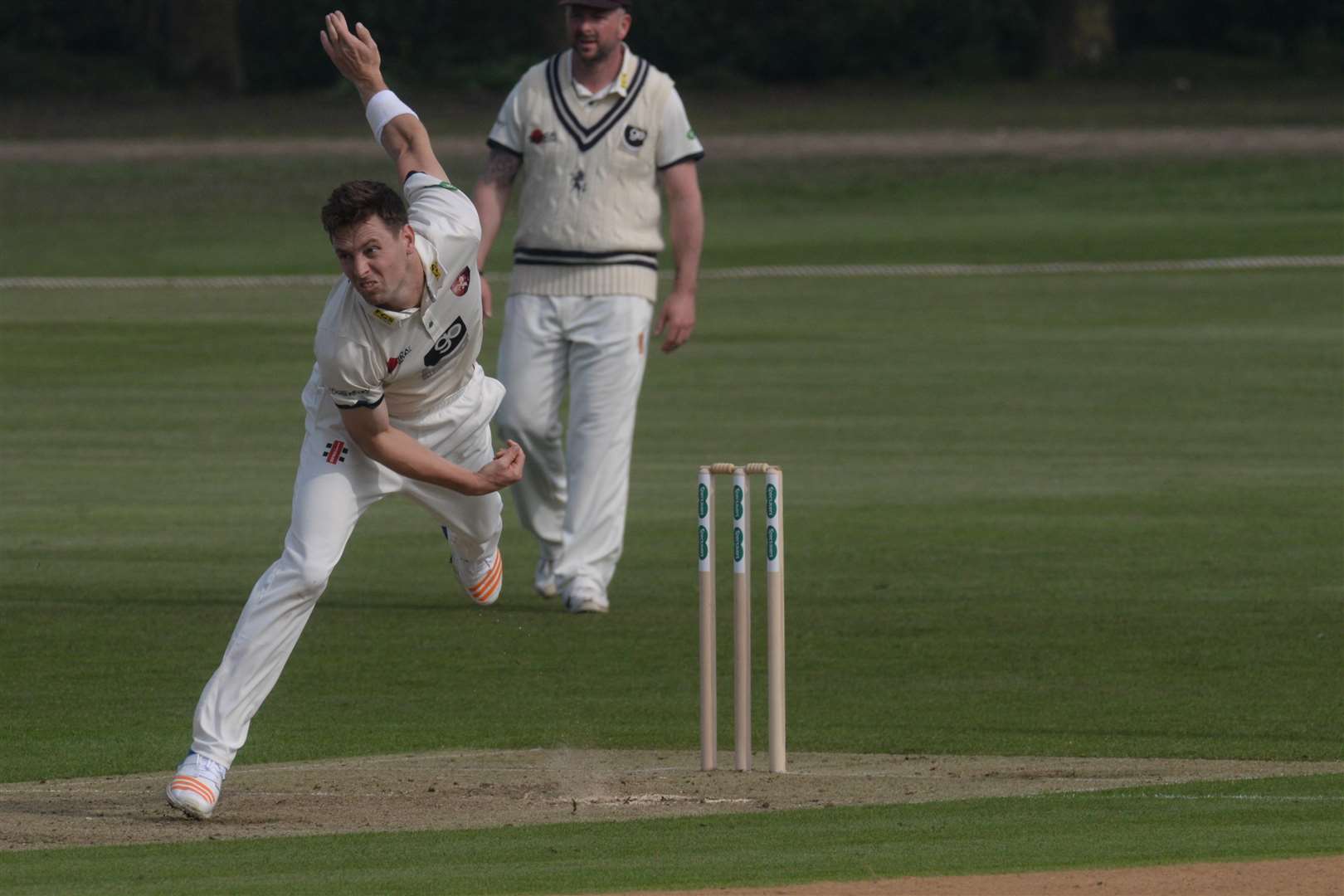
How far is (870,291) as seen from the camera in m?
26.8

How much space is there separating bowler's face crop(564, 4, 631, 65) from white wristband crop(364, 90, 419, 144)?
270cm

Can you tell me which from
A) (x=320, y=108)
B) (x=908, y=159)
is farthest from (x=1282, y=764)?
(x=320, y=108)

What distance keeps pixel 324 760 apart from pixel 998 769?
202 cm

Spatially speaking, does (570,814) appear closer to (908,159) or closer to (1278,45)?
(908,159)

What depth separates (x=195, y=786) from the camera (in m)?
6.97

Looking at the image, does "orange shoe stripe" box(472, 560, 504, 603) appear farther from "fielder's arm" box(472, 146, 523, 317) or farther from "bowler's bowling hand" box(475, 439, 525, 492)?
"fielder's arm" box(472, 146, 523, 317)

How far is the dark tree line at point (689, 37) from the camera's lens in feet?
168

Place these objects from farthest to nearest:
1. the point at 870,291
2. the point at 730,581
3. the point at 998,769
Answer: the point at 870,291, the point at 730,581, the point at 998,769

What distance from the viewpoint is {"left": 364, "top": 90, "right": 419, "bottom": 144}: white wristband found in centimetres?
775

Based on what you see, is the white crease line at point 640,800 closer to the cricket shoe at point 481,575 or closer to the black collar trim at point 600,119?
the cricket shoe at point 481,575

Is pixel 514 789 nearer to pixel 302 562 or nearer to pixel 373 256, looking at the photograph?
pixel 302 562

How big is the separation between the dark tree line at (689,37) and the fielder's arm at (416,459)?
144 ft

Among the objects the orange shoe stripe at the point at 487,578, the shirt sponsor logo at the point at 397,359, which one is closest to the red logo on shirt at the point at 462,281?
the shirt sponsor logo at the point at 397,359

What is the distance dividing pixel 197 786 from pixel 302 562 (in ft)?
2.09
